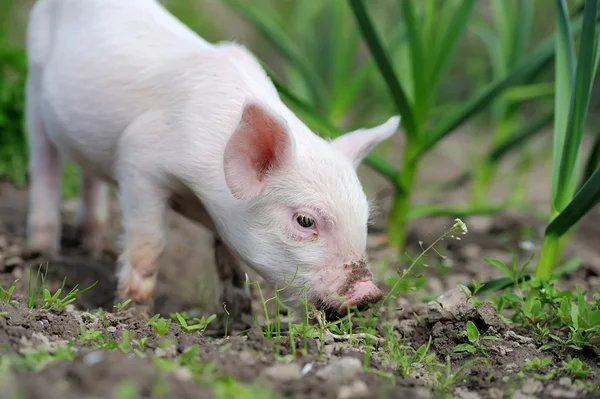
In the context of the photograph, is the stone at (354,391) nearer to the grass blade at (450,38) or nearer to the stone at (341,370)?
the stone at (341,370)

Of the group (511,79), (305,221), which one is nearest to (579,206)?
(305,221)

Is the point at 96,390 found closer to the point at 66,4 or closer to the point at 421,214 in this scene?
the point at 66,4

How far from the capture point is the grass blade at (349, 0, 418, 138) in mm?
4148

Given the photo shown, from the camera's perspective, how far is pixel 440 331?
3006mm

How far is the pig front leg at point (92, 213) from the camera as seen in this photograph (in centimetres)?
487

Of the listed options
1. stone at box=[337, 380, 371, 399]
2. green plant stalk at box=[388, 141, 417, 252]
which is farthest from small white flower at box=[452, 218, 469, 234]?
green plant stalk at box=[388, 141, 417, 252]

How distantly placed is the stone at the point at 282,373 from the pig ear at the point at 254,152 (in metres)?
0.97

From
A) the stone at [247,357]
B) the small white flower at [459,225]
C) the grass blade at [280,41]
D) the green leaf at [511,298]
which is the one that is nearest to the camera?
the stone at [247,357]

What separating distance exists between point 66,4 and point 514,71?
2.56 meters

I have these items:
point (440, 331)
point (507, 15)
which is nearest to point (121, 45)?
point (440, 331)

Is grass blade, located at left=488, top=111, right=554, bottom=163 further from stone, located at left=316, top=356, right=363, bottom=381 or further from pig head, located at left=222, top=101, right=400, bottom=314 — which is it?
stone, located at left=316, top=356, right=363, bottom=381

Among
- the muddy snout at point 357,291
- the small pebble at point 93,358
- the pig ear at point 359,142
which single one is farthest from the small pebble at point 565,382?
the small pebble at point 93,358

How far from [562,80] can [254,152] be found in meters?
1.47

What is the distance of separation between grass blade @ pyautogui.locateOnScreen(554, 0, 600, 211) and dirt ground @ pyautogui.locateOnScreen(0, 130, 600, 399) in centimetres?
70
